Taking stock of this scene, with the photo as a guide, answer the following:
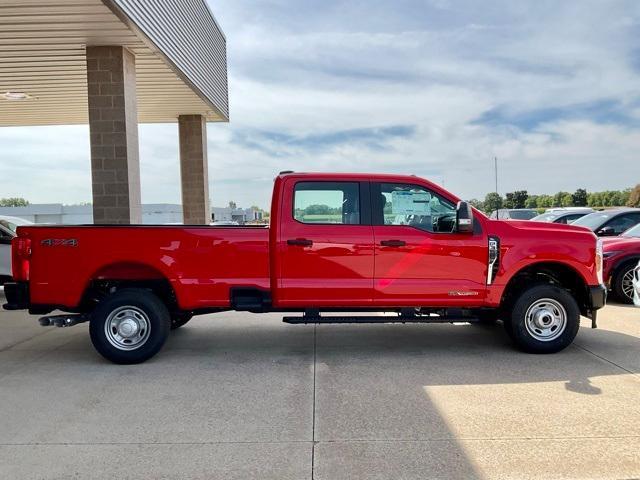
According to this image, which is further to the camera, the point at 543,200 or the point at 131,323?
the point at 543,200

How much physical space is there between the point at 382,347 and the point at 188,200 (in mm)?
12542

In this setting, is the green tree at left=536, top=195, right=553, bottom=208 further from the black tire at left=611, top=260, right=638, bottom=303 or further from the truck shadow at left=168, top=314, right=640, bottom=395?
the truck shadow at left=168, top=314, right=640, bottom=395

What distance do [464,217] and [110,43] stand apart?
25.3 ft

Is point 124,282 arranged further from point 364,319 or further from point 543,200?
point 543,200

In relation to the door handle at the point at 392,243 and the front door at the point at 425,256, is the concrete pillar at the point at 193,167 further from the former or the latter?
the door handle at the point at 392,243

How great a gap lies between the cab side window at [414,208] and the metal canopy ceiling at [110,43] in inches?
207

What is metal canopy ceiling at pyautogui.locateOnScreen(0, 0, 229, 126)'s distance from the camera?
28.9 feet

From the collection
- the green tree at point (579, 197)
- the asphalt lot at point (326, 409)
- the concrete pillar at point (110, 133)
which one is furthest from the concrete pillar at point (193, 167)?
the green tree at point (579, 197)

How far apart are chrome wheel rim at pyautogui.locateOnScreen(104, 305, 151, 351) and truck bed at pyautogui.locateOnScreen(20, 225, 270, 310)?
463 millimetres

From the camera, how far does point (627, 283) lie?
9.40 m

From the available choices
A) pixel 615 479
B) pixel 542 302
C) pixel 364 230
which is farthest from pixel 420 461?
pixel 542 302

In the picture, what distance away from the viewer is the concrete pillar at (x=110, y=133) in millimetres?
10141

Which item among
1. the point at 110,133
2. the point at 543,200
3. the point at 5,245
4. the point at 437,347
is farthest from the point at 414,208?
the point at 543,200

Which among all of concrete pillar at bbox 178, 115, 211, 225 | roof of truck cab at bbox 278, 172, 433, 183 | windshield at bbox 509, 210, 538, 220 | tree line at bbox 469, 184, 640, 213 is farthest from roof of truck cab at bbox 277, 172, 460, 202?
tree line at bbox 469, 184, 640, 213
